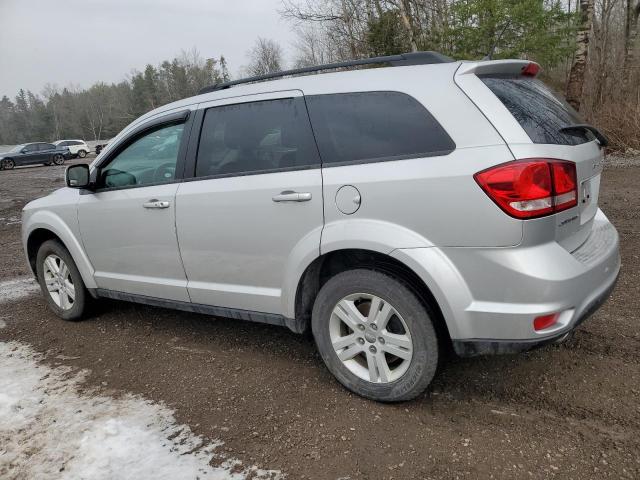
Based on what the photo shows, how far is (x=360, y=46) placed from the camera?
79.3 ft

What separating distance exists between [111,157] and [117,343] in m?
1.47

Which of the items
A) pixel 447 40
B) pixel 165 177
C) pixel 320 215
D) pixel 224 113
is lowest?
pixel 320 215

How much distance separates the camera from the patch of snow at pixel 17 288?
5445 millimetres

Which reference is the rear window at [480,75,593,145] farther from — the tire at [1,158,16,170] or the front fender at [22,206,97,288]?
the tire at [1,158,16,170]

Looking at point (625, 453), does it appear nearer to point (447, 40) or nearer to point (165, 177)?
point (165, 177)

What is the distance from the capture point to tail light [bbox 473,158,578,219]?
226cm

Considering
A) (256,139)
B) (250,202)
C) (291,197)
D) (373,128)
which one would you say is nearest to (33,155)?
(256,139)

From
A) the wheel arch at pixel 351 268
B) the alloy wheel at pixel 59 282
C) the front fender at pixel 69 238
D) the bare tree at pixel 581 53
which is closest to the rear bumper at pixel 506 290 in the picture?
the wheel arch at pixel 351 268

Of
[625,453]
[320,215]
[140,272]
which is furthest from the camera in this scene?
[140,272]

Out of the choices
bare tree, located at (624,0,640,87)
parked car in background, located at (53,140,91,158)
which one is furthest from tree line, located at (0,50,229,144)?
bare tree, located at (624,0,640,87)

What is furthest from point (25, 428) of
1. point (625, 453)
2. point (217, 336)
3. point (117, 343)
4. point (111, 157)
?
point (625, 453)

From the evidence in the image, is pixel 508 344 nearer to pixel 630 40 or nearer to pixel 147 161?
pixel 147 161

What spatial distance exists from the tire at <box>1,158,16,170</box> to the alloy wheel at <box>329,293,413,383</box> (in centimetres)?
3354

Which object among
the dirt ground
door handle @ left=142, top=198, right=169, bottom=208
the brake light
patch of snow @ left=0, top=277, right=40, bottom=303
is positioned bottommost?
the dirt ground
